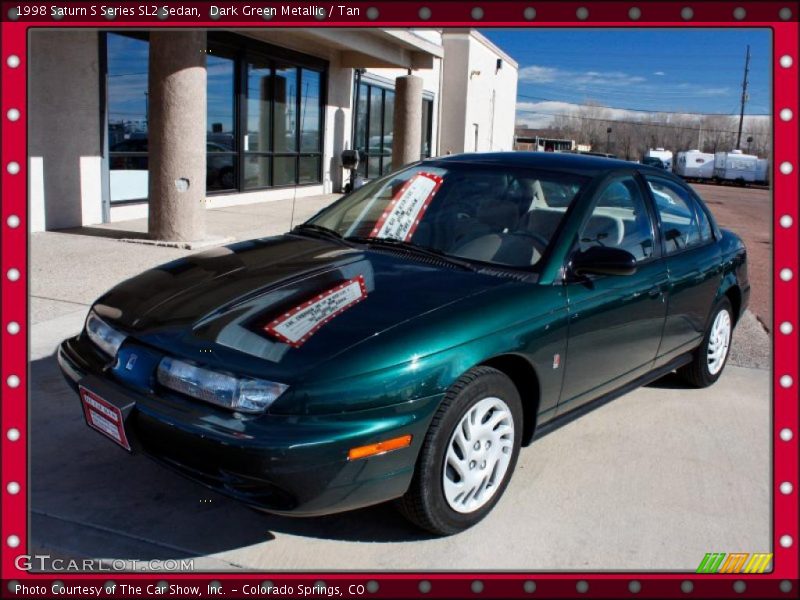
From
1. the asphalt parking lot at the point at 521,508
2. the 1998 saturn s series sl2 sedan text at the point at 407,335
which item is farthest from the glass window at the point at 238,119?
the 1998 saturn s series sl2 sedan text at the point at 407,335

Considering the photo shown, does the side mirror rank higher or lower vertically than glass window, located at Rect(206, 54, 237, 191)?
lower

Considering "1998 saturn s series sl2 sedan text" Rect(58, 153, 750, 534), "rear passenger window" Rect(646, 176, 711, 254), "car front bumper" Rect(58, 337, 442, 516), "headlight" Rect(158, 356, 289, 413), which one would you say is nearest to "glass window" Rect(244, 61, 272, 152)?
"1998 saturn s series sl2 sedan text" Rect(58, 153, 750, 534)

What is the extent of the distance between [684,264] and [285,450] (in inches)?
113

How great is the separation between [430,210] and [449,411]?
1458 millimetres

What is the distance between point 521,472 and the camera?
12.3 ft

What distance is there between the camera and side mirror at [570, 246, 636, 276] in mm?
3461

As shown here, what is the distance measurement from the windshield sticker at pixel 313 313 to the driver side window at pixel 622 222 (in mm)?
1231

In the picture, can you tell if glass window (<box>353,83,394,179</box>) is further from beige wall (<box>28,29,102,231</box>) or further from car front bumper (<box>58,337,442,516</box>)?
car front bumper (<box>58,337,442,516</box>)

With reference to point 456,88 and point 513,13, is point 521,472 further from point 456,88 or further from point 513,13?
point 456,88

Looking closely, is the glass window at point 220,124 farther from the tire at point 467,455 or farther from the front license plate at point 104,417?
the tire at point 467,455

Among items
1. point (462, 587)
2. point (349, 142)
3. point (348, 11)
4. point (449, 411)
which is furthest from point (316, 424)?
point (349, 142)

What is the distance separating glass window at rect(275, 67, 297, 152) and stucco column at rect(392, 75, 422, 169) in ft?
9.03

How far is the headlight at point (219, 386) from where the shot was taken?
2.67 metres

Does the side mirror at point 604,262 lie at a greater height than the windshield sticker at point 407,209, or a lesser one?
lesser
